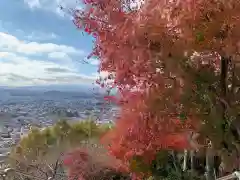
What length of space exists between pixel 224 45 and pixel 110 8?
5.34 ft

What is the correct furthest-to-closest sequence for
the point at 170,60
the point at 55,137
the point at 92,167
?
the point at 55,137, the point at 92,167, the point at 170,60

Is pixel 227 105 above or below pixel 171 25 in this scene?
below

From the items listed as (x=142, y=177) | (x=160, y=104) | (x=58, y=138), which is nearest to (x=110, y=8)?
(x=160, y=104)

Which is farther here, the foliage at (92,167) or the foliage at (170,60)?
the foliage at (92,167)

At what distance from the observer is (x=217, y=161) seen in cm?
771

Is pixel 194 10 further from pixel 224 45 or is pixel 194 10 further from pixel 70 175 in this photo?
pixel 70 175

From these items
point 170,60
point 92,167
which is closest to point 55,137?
point 92,167

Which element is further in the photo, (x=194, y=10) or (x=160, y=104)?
(x=160, y=104)

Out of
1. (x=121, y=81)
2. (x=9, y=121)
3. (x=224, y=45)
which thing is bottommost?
(x=9, y=121)

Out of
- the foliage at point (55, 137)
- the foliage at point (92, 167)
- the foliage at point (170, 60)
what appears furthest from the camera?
the foliage at point (55, 137)

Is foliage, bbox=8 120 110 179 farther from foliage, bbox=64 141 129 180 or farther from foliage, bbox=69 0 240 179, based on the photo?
foliage, bbox=69 0 240 179

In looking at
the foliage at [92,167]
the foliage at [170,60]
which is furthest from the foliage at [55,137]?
the foliage at [170,60]

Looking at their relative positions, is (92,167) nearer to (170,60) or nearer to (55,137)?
(170,60)

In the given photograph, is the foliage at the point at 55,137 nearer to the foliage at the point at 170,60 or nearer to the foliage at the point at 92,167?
the foliage at the point at 92,167
